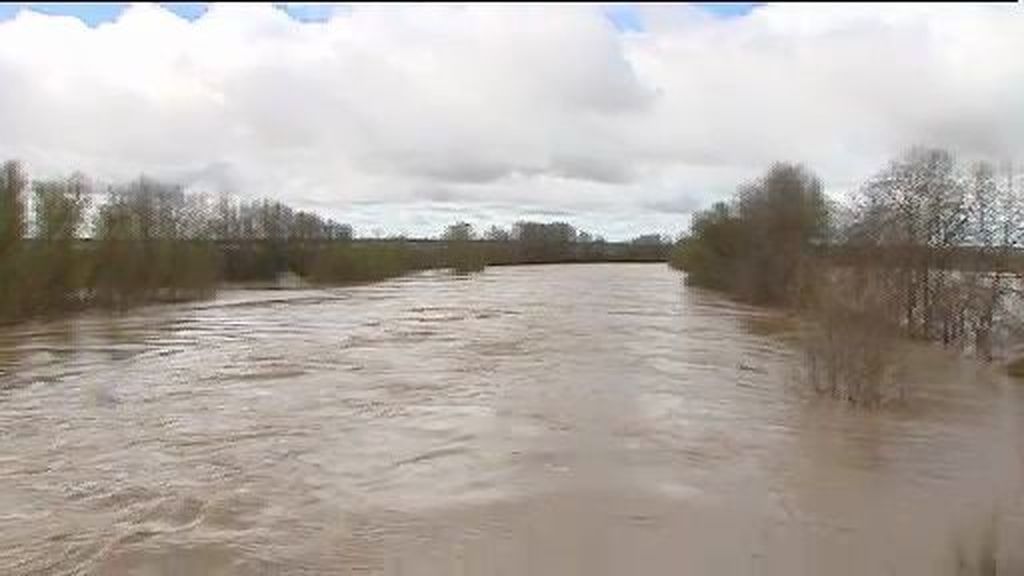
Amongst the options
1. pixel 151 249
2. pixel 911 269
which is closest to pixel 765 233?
pixel 911 269

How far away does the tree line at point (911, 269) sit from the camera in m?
19.2

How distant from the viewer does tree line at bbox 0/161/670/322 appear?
3981 centimetres

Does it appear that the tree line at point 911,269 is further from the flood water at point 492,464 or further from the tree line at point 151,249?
the tree line at point 151,249

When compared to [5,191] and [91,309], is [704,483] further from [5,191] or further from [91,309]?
[91,309]

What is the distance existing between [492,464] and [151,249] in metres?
43.0

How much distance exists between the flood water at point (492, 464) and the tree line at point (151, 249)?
43.5 feet

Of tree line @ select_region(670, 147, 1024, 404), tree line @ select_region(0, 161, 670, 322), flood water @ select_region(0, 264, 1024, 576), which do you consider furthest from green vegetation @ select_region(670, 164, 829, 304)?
tree line @ select_region(0, 161, 670, 322)

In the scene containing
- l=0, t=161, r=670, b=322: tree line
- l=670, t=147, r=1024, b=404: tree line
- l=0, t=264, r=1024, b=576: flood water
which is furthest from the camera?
l=0, t=161, r=670, b=322: tree line

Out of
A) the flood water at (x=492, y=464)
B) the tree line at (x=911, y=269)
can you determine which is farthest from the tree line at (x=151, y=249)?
the tree line at (x=911, y=269)

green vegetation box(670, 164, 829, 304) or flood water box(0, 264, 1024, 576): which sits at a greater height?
green vegetation box(670, 164, 829, 304)

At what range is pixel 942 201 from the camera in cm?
3331

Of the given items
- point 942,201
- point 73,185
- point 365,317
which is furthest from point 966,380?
point 73,185

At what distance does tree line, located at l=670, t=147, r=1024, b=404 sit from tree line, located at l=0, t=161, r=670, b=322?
28853 mm

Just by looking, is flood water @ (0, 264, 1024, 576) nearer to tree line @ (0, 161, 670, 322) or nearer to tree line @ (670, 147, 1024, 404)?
tree line @ (670, 147, 1024, 404)
